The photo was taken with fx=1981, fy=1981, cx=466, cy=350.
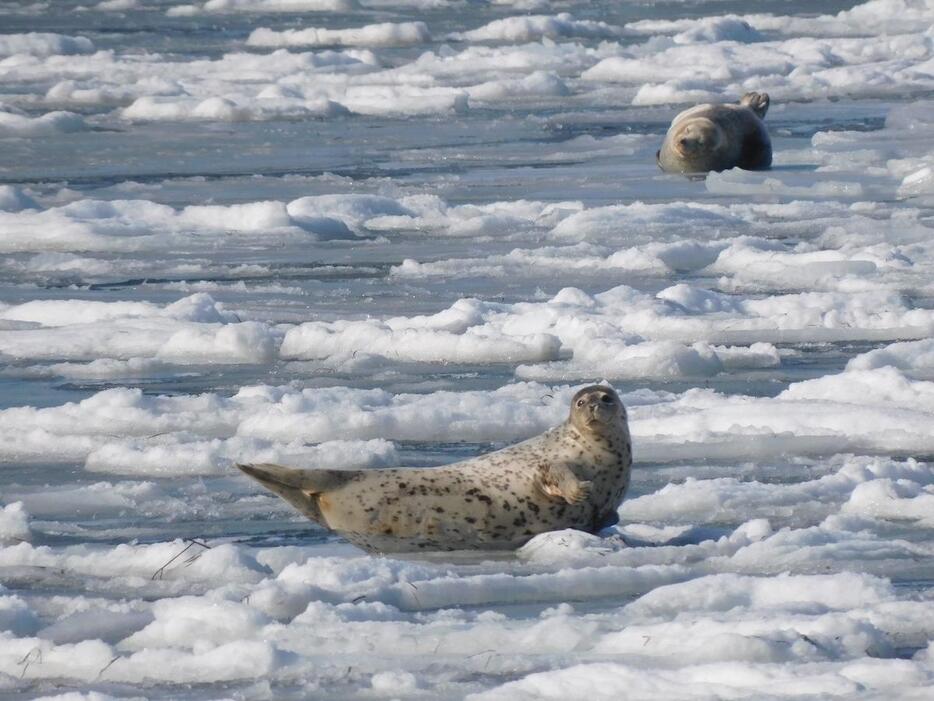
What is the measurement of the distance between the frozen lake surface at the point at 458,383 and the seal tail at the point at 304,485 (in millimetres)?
86

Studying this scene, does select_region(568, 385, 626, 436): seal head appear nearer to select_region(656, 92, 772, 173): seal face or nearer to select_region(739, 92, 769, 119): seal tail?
select_region(656, 92, 772, 173): seal face

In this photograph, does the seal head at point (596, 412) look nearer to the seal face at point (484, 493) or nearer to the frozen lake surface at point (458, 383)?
the seal face at point (484, 493)

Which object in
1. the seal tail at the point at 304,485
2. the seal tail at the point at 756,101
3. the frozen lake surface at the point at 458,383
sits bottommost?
the frozen lake surface at the point at 458,383

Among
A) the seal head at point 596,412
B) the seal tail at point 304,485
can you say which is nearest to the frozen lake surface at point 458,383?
the seal tail at point 304,485

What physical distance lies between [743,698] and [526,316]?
4278 mm

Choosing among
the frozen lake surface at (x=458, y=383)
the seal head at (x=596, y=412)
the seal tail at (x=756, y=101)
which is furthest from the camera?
the seal tail at (x=756, y=101)

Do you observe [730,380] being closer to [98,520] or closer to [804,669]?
[98,520]

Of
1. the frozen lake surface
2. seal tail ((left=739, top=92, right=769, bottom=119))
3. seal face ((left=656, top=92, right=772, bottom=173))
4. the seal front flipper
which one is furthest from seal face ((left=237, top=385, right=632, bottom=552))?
seal tail ((left=739, top=92, right=769, bottom=119))

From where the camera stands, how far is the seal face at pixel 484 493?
16.5 feet

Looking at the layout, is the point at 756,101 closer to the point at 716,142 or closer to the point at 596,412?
the point at 716,142

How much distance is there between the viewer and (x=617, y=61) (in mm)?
19188

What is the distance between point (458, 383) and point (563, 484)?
1.97 meters

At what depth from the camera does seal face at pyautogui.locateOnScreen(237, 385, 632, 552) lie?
5043 millimetres

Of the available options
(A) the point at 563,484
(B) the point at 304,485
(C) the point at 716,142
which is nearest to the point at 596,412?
(A) the point at 563,484
